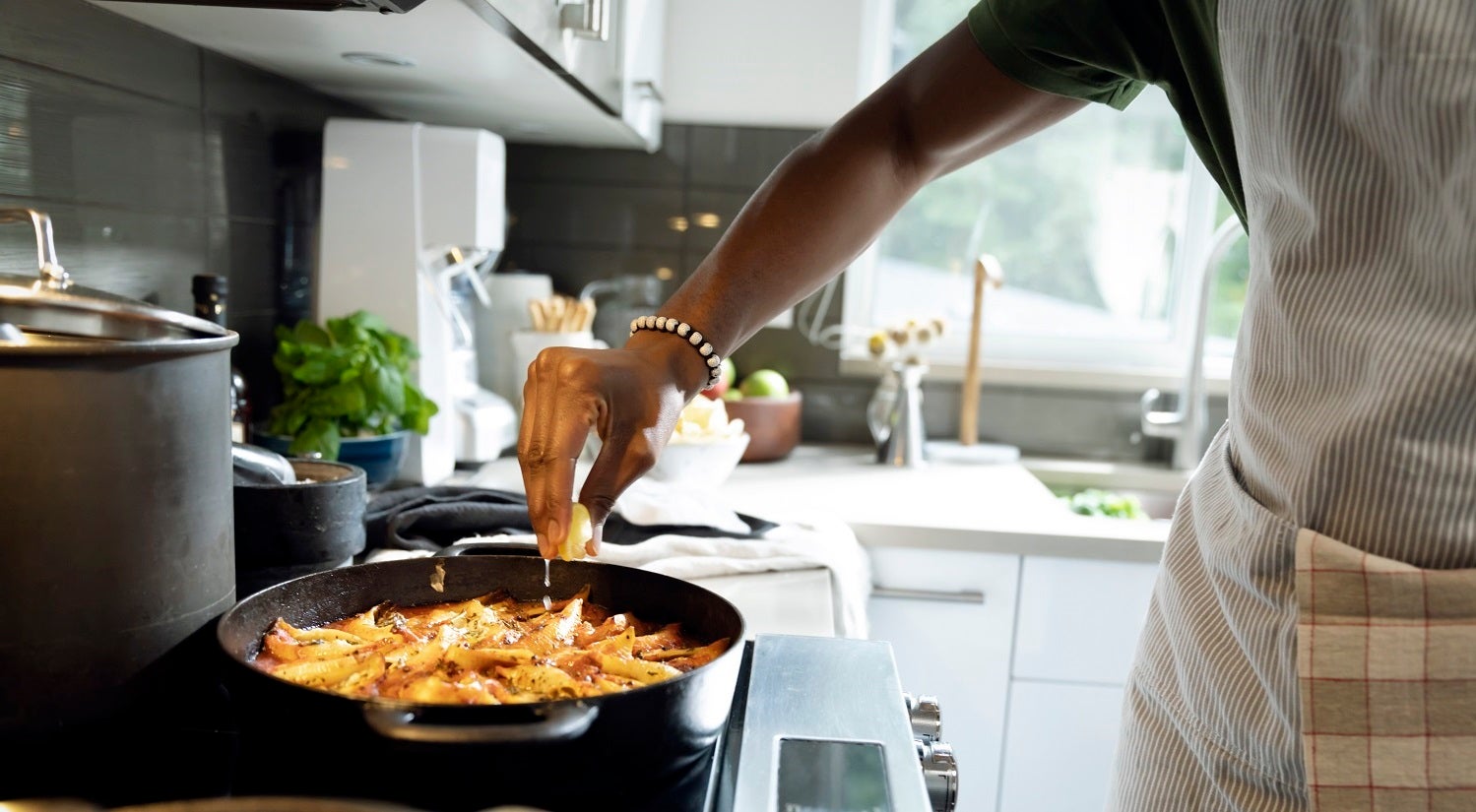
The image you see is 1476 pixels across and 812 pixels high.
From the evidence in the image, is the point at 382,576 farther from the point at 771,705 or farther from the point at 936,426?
the point at 936,426

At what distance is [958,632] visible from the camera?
164 cm

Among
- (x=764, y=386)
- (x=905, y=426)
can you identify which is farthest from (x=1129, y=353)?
(x=764, y=386)

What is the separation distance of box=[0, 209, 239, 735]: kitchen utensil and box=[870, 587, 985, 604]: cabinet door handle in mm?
1154

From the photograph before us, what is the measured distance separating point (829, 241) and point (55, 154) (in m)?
0.78

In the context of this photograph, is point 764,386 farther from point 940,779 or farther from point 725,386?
point 940,779

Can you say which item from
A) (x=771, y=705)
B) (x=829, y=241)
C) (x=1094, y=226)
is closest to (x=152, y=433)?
(x=771, y=705)

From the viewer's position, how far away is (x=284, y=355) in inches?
56.6

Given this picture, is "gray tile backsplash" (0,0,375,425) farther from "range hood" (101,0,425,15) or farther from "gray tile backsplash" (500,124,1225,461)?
"gray tile backsplash" (500,124,1225,461)

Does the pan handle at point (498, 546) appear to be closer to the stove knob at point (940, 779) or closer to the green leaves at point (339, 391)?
the green leaves at point (339, 391)

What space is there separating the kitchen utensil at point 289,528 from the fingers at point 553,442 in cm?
29

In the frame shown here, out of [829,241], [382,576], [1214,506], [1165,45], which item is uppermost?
[1165,45]

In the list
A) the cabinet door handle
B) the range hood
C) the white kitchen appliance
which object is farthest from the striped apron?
the white kitchen appliance

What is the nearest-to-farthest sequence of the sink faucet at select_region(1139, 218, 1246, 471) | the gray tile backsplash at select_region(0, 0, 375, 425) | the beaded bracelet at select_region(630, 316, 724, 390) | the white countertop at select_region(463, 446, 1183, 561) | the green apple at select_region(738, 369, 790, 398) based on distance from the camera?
the beaded bracelet at select_region(630, 316, 724, 390) < the gray tile backsplash at select_region(0, 0, 375, 425) < the white countertop at select_region(463, 446, 1183, 561) < the sink faucet at select_region(1139, 218, 1246, 471) < the green apple at select_region(738, 369, 790, 398)

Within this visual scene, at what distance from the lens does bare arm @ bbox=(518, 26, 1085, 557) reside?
2.61 ft
